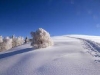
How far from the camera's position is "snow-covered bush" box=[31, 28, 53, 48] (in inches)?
891

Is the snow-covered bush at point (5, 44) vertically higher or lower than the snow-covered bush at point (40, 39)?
higher

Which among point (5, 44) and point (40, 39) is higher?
point (5, 44)

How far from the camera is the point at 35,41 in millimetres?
23391

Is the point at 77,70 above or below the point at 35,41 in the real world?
below

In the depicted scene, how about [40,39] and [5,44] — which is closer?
[40,39]

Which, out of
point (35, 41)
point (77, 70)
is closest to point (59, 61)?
point (77, 70)

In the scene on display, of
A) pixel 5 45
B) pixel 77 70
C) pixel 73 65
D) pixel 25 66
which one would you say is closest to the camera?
pixel 77 70

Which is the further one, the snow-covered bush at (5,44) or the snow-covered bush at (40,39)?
the snow-covered bush at (5,44)

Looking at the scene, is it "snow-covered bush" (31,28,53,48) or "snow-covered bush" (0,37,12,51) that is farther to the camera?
"snow-covered bush" (0,37,12,51)

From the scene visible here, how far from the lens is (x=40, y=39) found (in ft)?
76.8

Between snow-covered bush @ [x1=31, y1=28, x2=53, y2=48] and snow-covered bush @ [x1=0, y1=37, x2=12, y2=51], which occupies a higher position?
snow-covered bush @ [x1=0, y1=37, x2=12, y2=51]

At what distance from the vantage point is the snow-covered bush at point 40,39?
22.6m

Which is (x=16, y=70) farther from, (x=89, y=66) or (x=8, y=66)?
(x=89, y=66)

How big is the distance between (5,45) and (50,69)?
51.3 metres
